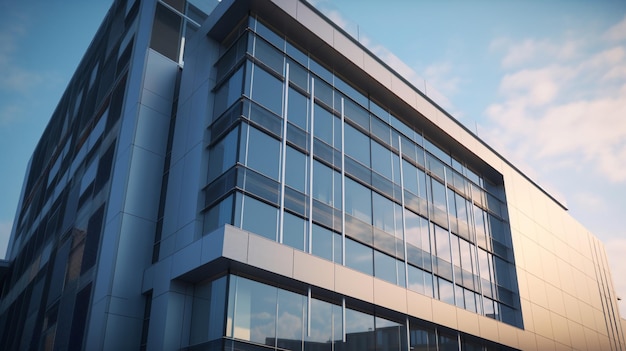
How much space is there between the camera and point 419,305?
2612 centimetres

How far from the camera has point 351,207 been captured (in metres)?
25.5

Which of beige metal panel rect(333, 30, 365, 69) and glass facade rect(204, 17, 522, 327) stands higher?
beige metal panel rect(333, 30, 365, 69)

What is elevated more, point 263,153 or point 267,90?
point 267,90

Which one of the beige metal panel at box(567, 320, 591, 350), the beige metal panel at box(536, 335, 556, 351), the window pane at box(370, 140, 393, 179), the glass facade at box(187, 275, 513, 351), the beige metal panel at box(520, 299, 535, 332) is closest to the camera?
the glass facade at box(187, 275, 513, 351)

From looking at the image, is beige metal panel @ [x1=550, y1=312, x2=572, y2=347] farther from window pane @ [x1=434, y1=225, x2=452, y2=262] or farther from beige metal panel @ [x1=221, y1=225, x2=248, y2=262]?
beige metal panel @ [x1=221, y1=225, x2=248, y2=262]

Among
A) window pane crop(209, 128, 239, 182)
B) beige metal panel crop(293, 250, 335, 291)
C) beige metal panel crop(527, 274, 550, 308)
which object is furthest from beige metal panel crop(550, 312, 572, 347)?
window pane crop(209, 128, 239, 182)

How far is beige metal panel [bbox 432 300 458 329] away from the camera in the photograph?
26.8 metres

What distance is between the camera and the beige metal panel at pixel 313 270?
21188 millimetres

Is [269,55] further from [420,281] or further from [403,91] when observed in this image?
[420,281]

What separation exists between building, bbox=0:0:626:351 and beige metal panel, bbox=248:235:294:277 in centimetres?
7

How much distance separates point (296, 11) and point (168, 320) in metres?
14.1

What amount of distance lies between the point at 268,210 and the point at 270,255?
6.59ft

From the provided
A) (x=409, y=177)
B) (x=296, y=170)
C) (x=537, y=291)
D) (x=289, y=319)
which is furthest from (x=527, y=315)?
(x=289, y=319)

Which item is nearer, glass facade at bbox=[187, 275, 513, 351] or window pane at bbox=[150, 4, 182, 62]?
glass facade at bbox=[187, 275, 513, 351]
